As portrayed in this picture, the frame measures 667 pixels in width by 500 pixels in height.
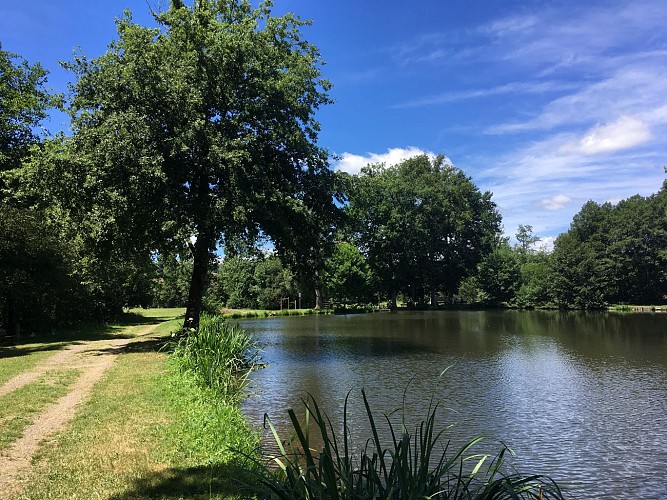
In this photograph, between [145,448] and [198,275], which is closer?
[145,448]

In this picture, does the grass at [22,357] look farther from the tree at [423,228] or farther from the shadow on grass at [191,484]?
the tree at [423,228]

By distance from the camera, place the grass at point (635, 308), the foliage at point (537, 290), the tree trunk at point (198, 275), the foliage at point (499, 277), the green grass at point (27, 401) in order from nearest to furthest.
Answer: the green grass at point (27, 401) → the tree trunk at point (198, 275) → the grass at point (635, 308) → the foliage at point (537, 290) → the foliage at point (499, 277)

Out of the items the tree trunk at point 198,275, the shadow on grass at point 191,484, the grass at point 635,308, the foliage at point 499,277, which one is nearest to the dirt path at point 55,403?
the shadow on grass at point 191,484

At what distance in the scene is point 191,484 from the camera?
5.05 m

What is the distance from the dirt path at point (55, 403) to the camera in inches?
208

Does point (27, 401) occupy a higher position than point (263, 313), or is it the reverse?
point (263, 313)

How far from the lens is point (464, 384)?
13.3 metres

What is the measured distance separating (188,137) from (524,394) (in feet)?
41.3

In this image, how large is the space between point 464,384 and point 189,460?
30.2 ft

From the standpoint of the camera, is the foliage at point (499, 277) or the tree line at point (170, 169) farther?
the foliage at point (499, 277)

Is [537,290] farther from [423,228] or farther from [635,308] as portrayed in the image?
[423,228]

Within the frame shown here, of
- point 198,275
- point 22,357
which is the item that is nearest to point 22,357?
point 22,357

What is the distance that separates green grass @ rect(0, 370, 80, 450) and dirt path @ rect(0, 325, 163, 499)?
0.12 meters

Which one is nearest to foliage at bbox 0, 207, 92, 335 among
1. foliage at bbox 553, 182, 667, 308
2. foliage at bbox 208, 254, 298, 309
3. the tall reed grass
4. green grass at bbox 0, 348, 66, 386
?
green grass at bbox 0, 348, 66, 386
